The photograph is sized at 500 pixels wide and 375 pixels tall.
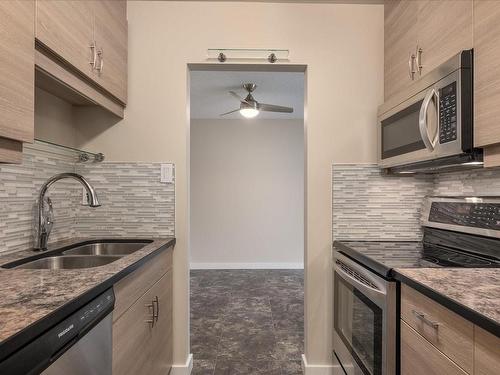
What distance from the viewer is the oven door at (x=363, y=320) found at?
124 cm

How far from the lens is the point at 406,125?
1646 mm

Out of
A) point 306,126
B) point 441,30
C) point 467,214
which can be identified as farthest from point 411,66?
point 467,214

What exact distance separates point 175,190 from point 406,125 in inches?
54.9

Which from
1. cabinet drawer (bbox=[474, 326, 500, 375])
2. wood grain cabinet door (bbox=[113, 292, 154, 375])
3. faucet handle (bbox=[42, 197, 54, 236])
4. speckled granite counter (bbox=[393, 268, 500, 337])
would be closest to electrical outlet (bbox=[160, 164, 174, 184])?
faucet handle (bbox=[42, 197, 54, 236])

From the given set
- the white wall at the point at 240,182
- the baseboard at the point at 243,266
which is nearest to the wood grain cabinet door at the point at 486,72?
the white wall at the point at 240,182

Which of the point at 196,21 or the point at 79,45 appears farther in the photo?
the point at 196,21

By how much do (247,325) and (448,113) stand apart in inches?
92.6

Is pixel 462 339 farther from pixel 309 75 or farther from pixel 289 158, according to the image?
pixel 289 158

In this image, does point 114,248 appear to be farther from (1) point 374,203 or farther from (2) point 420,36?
(2) point 420,36

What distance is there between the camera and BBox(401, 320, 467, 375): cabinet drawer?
0.92 m

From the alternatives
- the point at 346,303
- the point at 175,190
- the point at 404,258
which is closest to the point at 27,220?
the point at 175,190

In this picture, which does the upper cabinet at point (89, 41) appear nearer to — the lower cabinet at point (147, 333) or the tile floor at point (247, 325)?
the lower cabinet at point (147, 333)

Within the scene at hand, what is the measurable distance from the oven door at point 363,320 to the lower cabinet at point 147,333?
0.99 metres

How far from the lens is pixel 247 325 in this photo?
2885mm
